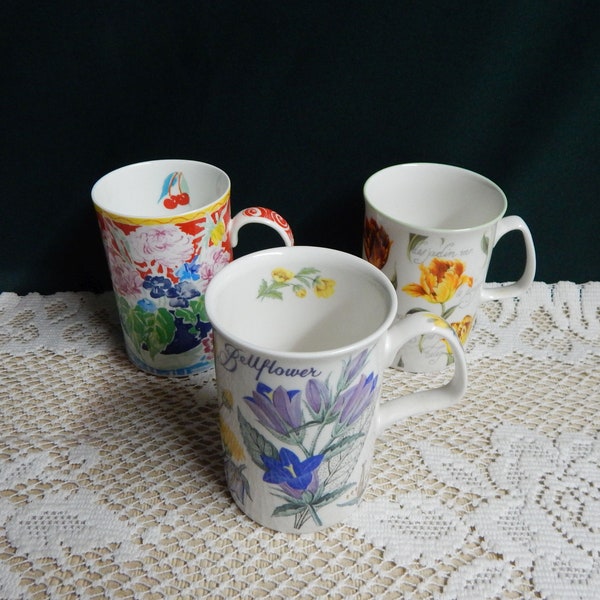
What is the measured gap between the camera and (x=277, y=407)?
405mm

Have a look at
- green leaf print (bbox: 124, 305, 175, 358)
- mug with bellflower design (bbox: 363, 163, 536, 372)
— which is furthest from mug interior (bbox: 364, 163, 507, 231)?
green leaf print (bbox: 124, 305, 175, 358)

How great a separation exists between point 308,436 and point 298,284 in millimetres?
135

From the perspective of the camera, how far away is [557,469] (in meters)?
0.52

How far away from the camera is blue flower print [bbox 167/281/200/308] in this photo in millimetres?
572

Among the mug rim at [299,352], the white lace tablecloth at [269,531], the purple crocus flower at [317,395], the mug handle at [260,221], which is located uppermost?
the mug rim at [299,352]

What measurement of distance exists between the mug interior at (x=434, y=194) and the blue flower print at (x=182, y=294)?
0.62ft

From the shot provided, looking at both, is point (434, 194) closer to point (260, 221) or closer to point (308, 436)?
point (260, 221)

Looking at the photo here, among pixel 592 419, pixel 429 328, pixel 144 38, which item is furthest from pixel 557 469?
pixel 144 38

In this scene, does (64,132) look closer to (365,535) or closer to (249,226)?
(249,226)

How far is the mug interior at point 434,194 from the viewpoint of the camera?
0.62 m

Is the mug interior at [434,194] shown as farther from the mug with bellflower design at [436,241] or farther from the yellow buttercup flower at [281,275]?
the yellow buttercup flower at [281,275]

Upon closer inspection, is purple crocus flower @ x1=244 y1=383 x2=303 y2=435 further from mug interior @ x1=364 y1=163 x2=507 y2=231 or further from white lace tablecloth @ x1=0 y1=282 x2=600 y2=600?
mug interior @ x1=364 y1=163 x2=507 y2=231

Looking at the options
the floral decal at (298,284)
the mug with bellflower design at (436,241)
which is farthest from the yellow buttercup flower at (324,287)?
the mug with bellflower design at (436,241)

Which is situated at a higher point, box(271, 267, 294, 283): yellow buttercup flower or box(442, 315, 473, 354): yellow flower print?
box(271, 267, 294, 283): yellow buttercup flower
